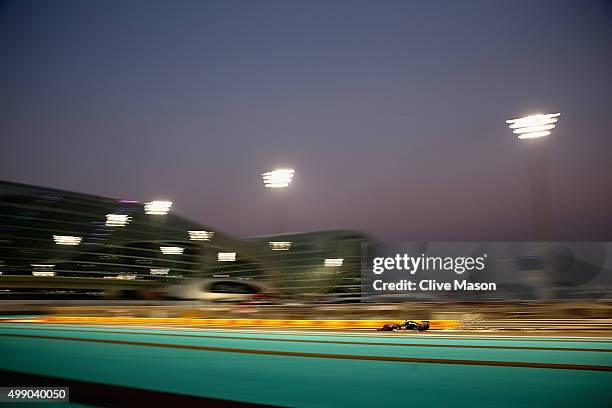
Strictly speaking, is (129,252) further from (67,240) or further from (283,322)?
(283,322)

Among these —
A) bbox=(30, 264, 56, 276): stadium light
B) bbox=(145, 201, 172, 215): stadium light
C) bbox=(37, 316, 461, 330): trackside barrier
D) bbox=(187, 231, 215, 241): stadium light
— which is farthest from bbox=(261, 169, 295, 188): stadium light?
bbox=(187, 231, 215, 241): stadium light

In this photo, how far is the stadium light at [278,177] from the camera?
1136 inches

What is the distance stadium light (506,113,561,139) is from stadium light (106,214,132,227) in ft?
298

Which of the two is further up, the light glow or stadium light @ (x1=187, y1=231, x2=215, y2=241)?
stadium light @ (x1=187, y1=231, x2=215, y2=241)

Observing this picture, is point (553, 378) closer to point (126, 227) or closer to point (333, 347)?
point (333, 347)

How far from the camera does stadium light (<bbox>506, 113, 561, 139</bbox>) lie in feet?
62.1

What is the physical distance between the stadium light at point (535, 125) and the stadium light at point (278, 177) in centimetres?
1252

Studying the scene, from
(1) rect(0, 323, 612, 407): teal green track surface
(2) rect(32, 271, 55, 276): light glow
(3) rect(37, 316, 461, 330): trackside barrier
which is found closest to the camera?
(1) rect(0, 323, 612, 407): teal green track surface

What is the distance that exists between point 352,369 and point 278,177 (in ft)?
70.8

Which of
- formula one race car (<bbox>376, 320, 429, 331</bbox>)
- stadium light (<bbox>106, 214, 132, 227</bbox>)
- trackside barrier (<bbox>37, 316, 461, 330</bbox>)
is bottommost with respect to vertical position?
trackside barrier (<bbox>37, 316, 461, 330</bbox>)

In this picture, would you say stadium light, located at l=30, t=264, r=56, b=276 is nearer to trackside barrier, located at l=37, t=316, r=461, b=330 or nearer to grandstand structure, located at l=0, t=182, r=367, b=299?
grandstand structure, located at l=0, t=182, r=367, b=299

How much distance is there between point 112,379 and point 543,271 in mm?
12489

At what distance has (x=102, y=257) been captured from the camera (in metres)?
91.4

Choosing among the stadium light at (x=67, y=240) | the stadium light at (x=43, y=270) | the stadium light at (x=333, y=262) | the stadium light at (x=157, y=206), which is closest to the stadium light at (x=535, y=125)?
the stadium light at (x=157, y=206)
